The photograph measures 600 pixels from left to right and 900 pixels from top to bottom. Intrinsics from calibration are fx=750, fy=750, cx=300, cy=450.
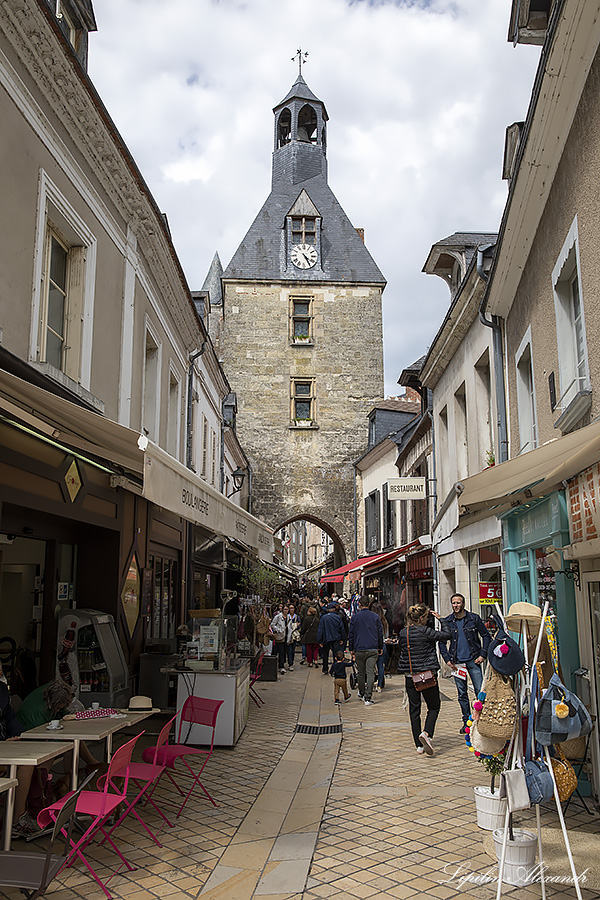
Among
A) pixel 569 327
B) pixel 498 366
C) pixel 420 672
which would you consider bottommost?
pixel 420 672

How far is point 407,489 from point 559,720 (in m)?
11.4

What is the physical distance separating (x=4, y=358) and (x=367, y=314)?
2405 centimetres

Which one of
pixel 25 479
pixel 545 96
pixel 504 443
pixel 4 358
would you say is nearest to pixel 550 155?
pixel 545 96

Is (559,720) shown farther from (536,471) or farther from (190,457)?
(190,457)

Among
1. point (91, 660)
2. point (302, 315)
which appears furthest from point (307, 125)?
point (91, 660)

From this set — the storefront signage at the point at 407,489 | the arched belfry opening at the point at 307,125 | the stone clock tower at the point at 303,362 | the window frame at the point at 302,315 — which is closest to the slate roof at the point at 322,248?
the stone clock tower at the point at 303,362

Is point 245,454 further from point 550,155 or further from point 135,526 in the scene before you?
point 550,155

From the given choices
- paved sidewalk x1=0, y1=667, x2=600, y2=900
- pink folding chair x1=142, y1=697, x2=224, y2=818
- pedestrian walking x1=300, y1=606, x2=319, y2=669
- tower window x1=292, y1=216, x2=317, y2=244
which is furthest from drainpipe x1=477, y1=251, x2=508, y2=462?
tower window x1=292, y1=216, x2=317, y2=244

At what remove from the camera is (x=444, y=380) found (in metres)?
13.9

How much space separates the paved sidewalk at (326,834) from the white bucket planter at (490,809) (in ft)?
0.34

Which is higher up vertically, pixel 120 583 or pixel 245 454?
pixel 245 454

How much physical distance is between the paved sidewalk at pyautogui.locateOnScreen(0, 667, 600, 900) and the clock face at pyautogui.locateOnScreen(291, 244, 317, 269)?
23.1 m

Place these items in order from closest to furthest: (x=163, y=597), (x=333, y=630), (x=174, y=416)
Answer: (x=163, y=597)
(x=333, y=630)
(x=174, y=416)

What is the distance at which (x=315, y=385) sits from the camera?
90.4ft
